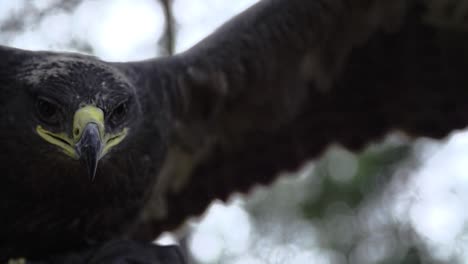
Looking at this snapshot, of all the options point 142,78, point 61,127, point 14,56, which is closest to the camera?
point 61,127

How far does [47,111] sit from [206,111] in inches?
63.9

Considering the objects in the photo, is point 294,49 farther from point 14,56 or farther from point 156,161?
point 14,56

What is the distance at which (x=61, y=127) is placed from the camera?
14.3 feet

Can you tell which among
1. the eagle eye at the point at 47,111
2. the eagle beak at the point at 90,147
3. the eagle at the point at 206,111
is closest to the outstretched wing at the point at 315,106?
the eagle at the point at 206,111

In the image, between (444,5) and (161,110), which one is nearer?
(161,110)

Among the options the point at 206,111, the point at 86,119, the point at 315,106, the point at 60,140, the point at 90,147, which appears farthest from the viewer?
the point at 315,106

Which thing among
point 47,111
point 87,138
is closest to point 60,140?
point 47,111

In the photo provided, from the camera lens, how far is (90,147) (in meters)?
4.11

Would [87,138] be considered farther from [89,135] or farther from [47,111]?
[47,111]

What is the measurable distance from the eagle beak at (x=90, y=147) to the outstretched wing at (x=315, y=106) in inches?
61.1

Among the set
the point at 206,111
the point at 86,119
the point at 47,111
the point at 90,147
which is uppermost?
the point at 206,111

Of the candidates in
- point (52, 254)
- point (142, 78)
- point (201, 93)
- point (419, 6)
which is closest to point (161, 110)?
point (142, 78)

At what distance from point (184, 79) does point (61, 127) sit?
125 cm

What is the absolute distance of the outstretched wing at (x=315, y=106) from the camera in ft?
19.2
